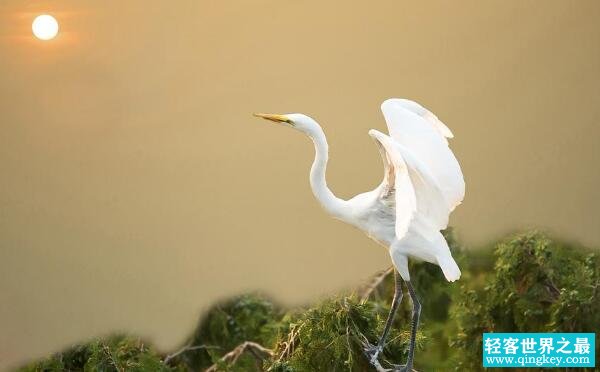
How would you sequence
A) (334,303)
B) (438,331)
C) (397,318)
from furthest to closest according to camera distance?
(438,331), (397,318), (334,303)

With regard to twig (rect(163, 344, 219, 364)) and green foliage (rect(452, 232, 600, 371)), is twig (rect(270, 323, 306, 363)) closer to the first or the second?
twig (rect(163, 344, 219, 364))

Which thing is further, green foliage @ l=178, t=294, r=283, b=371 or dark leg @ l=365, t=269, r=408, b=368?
green foliage @ l=178, t=294, r=283, b=371

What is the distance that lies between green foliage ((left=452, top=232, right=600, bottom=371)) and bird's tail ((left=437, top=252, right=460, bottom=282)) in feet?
3.81

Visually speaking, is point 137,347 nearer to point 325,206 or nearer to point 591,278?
point 325,206

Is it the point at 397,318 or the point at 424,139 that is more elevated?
the point at 424,139

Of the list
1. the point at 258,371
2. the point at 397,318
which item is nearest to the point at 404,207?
the point at 258,371

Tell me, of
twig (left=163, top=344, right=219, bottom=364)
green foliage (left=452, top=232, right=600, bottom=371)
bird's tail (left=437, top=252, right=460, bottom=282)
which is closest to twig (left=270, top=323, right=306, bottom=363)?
bird's tail (left=437, top=252, right=460, bottom=282)

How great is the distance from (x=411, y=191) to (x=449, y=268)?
318 millimetres

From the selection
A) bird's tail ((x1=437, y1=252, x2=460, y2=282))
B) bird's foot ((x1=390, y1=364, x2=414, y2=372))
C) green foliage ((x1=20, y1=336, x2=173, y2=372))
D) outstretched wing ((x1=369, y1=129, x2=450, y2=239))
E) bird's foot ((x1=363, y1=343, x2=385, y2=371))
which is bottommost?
green foliage ((x1=20, y1=336, x2=173, y2=372))

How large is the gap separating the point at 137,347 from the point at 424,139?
954 millimetres

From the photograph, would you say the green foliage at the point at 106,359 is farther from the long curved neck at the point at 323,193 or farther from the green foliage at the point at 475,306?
A: the long curved neck at the point at 323,193

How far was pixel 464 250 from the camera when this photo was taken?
12.5ft

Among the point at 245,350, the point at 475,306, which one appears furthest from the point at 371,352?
the point at 475,306

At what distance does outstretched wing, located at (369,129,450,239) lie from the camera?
7.32ft
